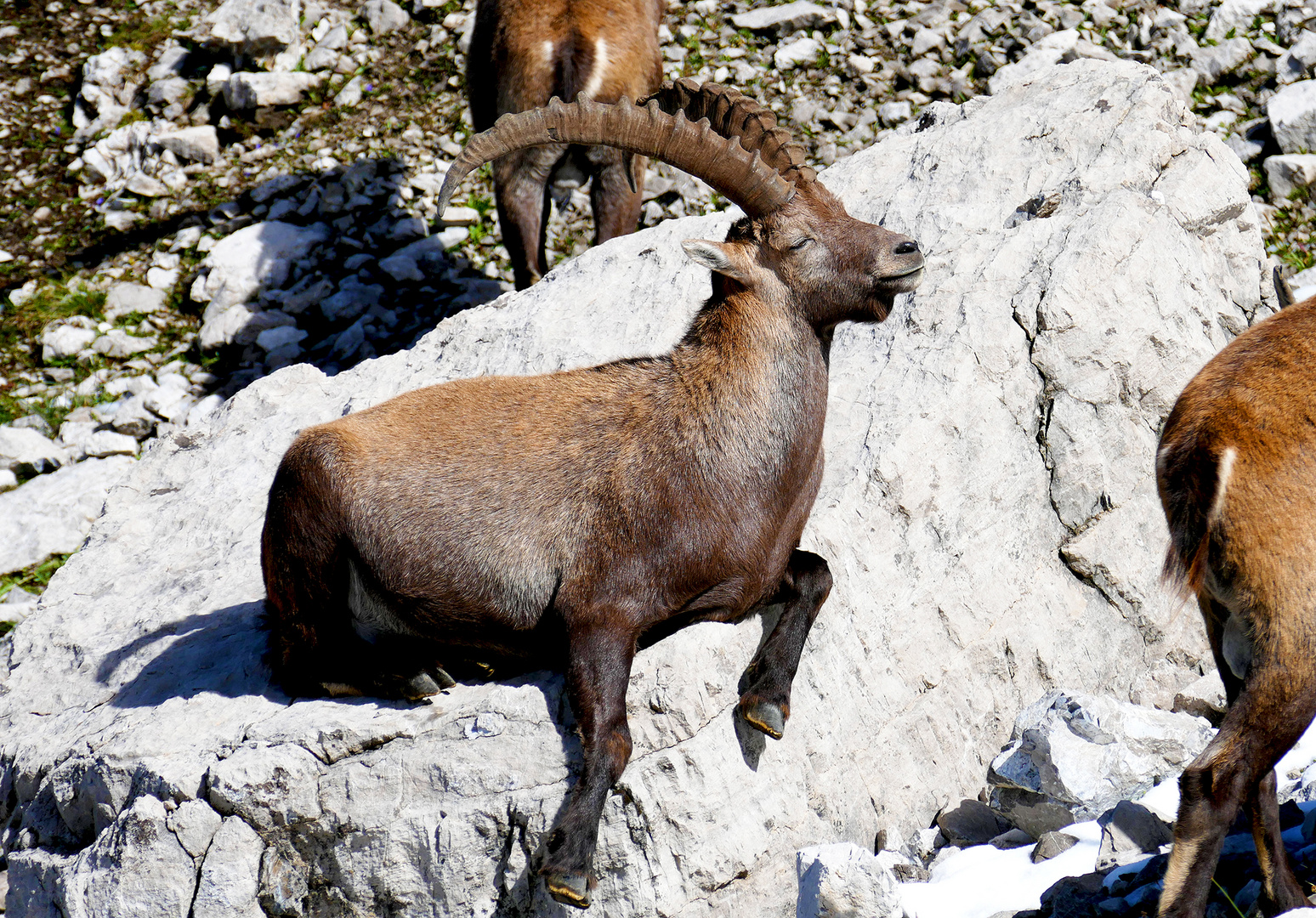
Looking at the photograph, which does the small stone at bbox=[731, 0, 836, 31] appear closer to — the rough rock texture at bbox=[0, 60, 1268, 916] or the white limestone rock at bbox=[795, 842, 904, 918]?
the rough rock texture at bbox=[0, 60, 1268, 916]

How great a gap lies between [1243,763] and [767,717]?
1575 mm

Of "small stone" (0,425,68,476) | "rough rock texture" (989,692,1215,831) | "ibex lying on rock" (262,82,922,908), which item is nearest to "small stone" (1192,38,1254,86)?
"ibex lying on rock" (262,82,922,908)

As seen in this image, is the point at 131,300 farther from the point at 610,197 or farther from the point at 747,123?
the point at 747,123

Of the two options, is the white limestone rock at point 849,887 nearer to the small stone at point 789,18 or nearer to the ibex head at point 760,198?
the ibex head at point 760,198

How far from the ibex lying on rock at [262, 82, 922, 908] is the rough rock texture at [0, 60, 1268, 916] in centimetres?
25

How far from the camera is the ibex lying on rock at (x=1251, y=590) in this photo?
3.99 meters

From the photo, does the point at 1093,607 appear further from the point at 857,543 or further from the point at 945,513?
the point at 857,543

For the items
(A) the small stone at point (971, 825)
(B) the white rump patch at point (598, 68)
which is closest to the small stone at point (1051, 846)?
(A) the small stone at point (971, 825)

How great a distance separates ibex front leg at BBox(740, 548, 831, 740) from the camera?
461 cm

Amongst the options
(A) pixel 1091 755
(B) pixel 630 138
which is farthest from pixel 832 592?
(B) pixel 630 138

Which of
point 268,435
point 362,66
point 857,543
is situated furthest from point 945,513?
point 362,66

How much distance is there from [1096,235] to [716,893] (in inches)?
149

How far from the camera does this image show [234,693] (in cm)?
525

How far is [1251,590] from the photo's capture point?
4.04m
